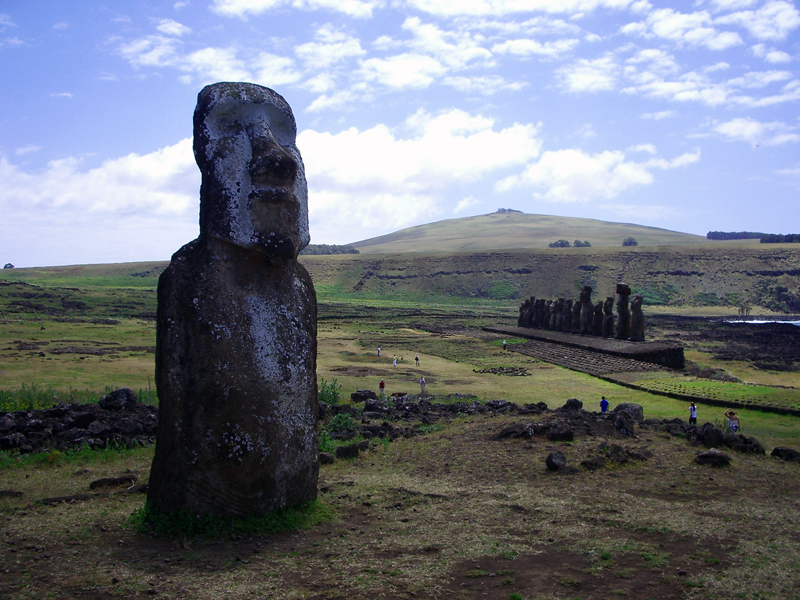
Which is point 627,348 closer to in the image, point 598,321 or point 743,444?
Answer: point 598,321

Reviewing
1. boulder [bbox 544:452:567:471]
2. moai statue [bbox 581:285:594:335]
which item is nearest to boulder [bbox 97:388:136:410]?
boulder [bbox 544:452:567:471]

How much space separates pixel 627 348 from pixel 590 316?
11.0m

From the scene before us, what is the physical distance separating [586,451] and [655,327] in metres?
52.9

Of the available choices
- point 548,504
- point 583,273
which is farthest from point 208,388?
point 583,273

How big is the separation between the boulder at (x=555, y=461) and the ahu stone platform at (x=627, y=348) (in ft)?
68.0

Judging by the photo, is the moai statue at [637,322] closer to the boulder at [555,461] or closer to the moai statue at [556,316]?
the moai statue at [556,316]

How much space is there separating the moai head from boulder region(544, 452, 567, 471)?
4.62 metres

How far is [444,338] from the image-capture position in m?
45.6

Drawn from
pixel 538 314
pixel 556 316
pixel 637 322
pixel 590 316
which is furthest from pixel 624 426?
pixel 538 314

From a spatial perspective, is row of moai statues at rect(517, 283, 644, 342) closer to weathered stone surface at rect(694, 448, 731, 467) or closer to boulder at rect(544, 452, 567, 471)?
weathered stone surface at rect(694, 448, 731, 467)

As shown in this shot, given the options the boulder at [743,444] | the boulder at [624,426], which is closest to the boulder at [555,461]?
the boulder at [624,426]

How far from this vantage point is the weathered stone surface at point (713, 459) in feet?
31.8

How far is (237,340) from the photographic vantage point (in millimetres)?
6734

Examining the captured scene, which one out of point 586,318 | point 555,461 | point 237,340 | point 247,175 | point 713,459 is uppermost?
point 247,175
